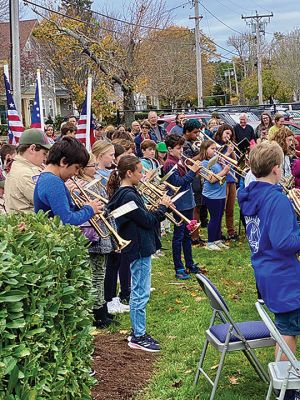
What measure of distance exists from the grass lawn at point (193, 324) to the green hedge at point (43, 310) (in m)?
1.36

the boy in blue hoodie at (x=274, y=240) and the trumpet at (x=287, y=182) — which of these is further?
the trumpet at (x=287, y=182)

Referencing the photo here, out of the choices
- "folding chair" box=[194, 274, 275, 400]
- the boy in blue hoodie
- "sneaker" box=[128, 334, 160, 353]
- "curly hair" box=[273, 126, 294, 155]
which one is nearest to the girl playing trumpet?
"curly hair" box=[273, 126, 294, 155]

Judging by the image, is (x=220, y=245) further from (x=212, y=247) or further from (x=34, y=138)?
(x=34, y=138)

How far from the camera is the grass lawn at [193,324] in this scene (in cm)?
492

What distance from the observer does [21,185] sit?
18.1ft

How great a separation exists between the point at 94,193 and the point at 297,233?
2.48 metres

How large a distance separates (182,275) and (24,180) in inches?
130

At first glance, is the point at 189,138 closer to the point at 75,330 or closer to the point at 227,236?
the point at 227,236

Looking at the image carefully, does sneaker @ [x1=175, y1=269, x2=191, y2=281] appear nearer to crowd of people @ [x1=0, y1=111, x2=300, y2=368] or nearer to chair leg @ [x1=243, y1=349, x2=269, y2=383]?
crowd of people @ [x1=0, y1=111, x2=300, y2=368]

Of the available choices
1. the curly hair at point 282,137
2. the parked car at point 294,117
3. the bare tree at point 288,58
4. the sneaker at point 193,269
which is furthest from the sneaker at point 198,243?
the bare tree at point 288,58

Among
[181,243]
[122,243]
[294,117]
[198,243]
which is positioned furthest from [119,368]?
[294,117]

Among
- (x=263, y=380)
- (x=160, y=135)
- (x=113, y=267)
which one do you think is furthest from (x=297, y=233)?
(x=160, y=135)

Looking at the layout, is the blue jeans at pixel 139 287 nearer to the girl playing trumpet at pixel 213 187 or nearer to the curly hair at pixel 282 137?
the curly hair at pixel 282 137

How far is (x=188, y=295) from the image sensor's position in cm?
745
